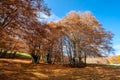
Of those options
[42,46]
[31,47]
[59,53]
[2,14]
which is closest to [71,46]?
[59,53]

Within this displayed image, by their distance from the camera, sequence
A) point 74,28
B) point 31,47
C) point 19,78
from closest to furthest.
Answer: point 19,78, point 31,47, point 74,28

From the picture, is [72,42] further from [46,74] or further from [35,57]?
[46,74]

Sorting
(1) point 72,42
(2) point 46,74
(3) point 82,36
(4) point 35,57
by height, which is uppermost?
(3) point 82,36

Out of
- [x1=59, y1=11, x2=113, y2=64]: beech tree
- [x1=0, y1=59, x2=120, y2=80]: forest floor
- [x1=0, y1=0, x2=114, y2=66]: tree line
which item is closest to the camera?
[x1=0, y1=59, x2=120, y2=80]: forest floor

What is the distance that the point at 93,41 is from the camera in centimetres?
2042

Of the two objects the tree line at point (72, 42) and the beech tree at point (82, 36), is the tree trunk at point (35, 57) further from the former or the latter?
the beech tree at point (82, 36)

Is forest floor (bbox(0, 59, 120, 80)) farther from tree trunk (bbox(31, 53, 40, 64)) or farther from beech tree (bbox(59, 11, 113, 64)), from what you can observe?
beech tree (bbox(59, 11, 113, 64))

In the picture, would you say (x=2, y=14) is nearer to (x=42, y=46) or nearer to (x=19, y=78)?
(x=19, y=78)

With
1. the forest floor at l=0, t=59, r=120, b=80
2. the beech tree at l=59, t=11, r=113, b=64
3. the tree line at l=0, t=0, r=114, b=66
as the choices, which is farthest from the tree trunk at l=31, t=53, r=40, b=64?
the forest floor at l=0, t=59, r=120, b=80

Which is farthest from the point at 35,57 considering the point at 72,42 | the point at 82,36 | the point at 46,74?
the point at 46,74

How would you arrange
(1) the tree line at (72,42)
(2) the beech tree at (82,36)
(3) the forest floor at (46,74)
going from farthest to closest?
(2) the beech tree at (82,36) < (1) the tree line at (72,42) < (3) the forest floor at (46,74)

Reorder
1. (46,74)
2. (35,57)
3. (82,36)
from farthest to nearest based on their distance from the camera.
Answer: (82,36), (35,57), (46,74)

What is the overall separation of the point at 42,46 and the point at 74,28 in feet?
14.9

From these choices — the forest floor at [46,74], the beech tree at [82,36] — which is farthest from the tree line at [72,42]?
the forest floor at [46,74]
